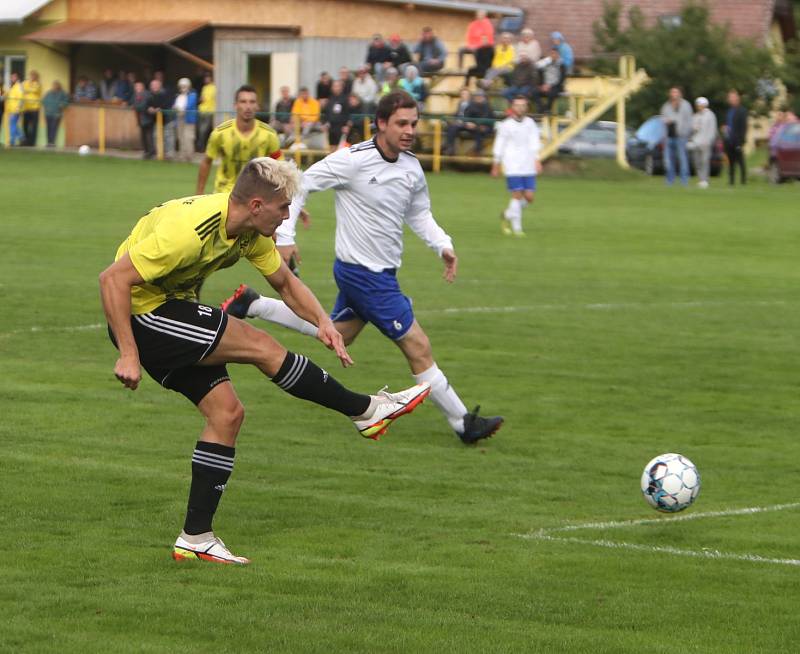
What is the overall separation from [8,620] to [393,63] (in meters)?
35.5

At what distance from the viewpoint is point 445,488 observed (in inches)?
361

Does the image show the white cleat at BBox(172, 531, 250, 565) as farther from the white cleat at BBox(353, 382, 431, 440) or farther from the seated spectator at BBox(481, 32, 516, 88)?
the seated spectator at BBox(481, 32, 516, 88)

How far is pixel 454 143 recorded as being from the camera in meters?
39.7

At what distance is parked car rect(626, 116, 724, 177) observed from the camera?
42.6m

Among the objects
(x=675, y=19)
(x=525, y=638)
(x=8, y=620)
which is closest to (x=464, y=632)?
(x=525, y=638)

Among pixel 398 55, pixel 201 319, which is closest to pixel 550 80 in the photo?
pixel 398 55

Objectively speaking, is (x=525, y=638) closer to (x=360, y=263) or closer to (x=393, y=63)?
(x=360, y=263)

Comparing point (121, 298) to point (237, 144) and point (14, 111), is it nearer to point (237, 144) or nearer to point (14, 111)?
point (237, 144)

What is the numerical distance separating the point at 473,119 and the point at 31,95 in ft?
44.2

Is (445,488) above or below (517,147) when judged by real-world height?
below

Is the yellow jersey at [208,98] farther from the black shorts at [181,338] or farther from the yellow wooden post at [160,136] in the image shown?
the black shorts at [181,338]

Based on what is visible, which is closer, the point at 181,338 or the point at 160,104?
the point at 181,338

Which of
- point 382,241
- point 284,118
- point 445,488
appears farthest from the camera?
point 284,118

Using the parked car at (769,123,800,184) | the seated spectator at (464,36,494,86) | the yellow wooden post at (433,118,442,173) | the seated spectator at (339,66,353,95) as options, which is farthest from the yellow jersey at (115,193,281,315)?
the seated spectator at (464,36,494,86)
